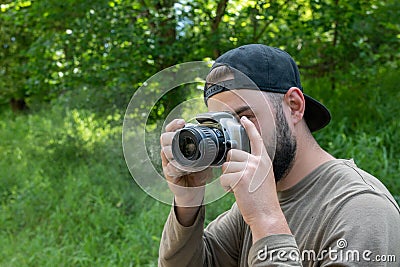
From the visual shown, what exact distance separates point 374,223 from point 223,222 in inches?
27.4

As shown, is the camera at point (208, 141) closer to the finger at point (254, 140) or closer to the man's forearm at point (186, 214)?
the finger at point (254, 140)

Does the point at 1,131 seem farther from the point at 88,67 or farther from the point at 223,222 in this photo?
the point at 223,222

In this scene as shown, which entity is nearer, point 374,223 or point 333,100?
point 374,223

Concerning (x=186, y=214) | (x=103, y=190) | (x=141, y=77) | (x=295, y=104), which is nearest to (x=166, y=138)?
(x=186, y=214)

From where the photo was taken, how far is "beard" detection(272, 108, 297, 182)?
1465mm

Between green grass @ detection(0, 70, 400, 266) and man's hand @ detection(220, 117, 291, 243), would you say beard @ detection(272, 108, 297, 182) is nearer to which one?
man's hand @ detection(220, 117, 291, 243)

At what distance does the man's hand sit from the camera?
0.15ft

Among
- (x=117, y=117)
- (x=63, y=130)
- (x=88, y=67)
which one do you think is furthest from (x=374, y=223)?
(x=63, y=130)

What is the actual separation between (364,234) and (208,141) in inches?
16.8

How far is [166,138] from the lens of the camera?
1.49 m

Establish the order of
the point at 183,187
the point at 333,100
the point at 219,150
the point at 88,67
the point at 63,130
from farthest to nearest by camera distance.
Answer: the point at 63,130 < the point at 88,67 < the point at 333,100 < the point at 183,187 < the point at 219,150

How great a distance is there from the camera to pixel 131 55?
5195mm

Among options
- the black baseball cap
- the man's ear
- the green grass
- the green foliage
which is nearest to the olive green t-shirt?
the man's ear

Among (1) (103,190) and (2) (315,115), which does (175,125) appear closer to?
(2) (315,115)
